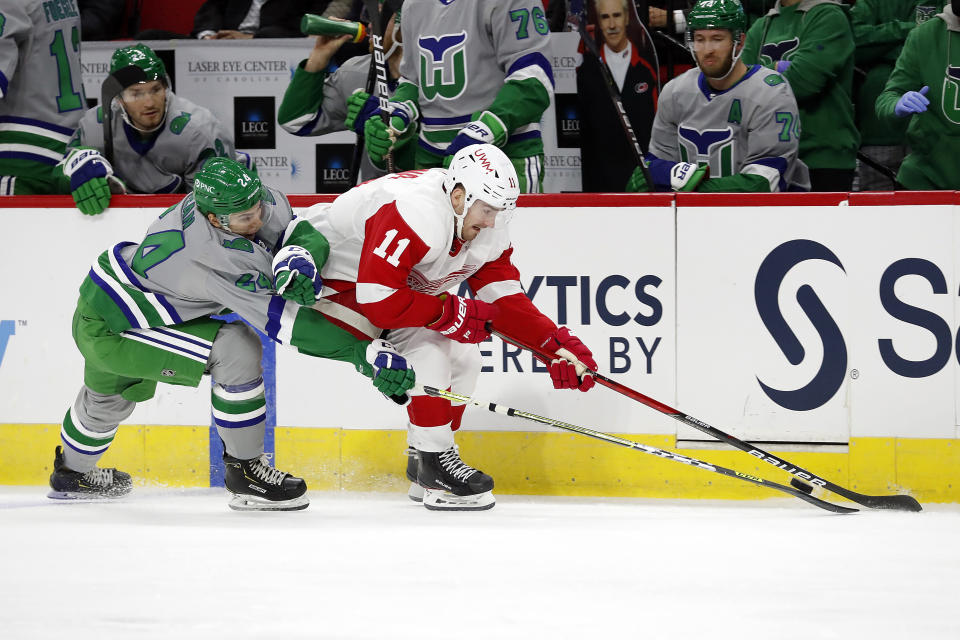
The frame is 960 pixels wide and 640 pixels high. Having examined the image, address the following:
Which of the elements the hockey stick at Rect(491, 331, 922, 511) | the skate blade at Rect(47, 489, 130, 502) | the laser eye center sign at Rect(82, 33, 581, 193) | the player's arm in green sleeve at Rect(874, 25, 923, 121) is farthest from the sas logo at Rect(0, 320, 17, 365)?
the player's arm in green sleeve at Rect(874, 25, 923, 121)

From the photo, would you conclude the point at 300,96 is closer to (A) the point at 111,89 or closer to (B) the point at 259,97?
(B) the point at 259,97

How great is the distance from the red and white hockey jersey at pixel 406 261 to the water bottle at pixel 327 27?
40.6 inches

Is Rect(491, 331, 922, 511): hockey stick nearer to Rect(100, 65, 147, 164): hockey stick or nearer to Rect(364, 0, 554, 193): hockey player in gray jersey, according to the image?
Rect(364, 0, 554, 193): hockey player in gray jersey

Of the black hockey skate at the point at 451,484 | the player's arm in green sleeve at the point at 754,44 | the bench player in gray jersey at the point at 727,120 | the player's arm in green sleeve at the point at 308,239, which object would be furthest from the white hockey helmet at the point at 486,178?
the player's arm in green sleeve at the point at 754,44

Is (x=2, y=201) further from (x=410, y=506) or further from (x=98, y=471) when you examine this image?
(x=410, y=506)

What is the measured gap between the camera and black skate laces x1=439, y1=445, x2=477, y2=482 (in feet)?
11.8

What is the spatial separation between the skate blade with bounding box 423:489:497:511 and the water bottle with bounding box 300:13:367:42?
1.86 m

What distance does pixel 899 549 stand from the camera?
9.54 ft

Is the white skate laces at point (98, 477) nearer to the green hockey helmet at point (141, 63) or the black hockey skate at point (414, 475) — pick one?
the black hockey skate at point (414, 475)

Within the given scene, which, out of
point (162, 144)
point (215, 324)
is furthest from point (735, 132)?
point (162, 144)

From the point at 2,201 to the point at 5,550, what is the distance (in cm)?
164

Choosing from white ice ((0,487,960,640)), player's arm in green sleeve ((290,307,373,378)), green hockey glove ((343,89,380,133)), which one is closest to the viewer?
white ice ((0,487,960,640))

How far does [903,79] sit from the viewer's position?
Answer: 4398 millimetres

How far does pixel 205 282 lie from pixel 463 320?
30.5 inches
